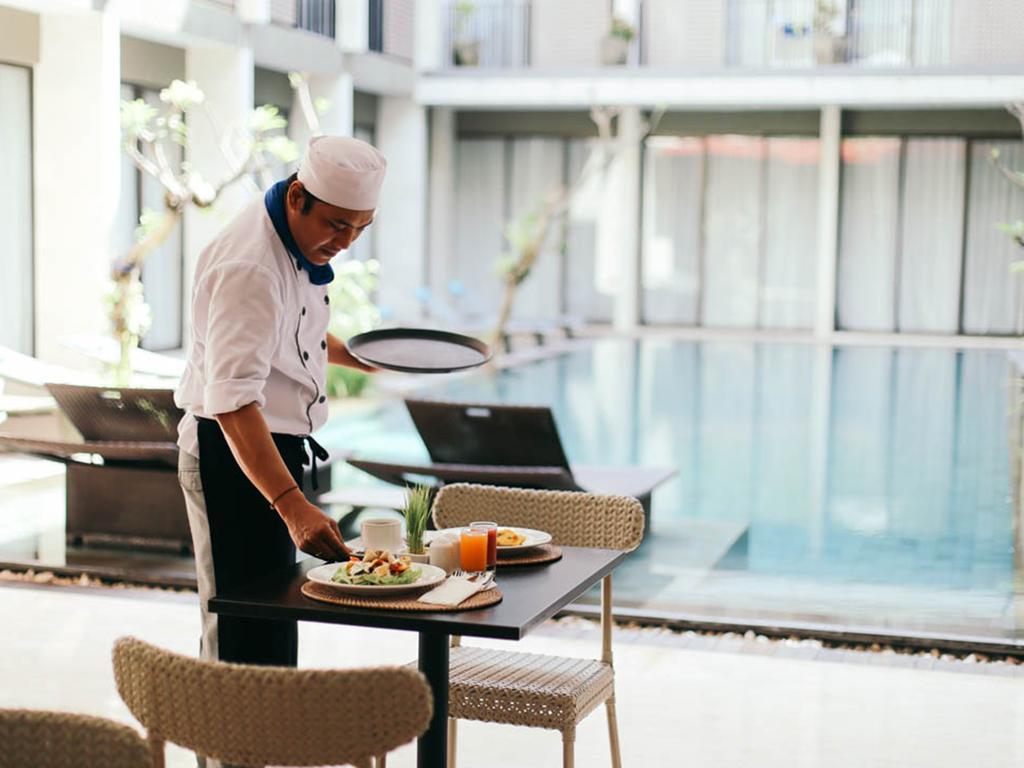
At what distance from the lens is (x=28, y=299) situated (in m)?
12.4

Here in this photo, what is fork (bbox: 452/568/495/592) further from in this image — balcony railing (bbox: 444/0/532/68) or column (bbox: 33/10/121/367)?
balcony railing (bbox: 444/0/532/68)

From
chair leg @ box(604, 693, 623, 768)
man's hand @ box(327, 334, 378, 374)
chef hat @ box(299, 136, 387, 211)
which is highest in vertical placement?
chef hat @ box(299, 136, 387, 211)

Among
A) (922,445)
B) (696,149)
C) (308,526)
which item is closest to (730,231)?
(696,149)

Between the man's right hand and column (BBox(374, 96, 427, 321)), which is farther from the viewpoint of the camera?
column (BBox(374, 96, 427, 321))

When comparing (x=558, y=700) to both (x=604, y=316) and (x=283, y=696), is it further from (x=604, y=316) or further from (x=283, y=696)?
(x=604, y=316)

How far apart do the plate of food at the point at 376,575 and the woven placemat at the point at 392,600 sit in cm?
1

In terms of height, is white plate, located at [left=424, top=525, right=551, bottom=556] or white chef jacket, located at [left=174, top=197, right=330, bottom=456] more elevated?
white chef jacket, located at [left=174, top=197, right=330, bottom=456]

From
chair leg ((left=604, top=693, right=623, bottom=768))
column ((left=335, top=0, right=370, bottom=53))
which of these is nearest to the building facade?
column ((left=335, top=0, right=370, bottom=53))

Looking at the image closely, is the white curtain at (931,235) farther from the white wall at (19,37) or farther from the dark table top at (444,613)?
the dark table top at (444,613)

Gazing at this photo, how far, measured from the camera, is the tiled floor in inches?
158

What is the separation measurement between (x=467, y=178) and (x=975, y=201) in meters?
7.00

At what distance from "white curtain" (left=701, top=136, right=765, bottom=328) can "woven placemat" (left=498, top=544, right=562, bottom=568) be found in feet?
61.7

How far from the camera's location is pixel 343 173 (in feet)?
9.51

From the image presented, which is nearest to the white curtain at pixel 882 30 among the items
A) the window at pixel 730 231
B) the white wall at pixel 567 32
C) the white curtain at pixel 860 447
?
the window at pixel 730 231
